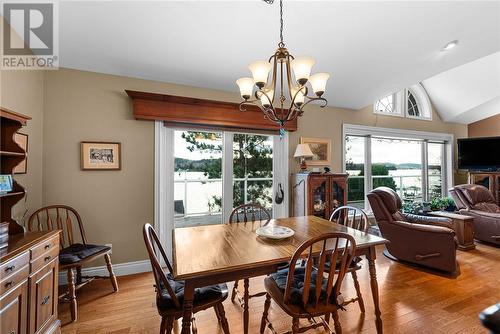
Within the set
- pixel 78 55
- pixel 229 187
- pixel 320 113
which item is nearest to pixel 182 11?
pixel 78 55

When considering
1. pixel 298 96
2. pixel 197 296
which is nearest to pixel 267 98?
pixel 298 96

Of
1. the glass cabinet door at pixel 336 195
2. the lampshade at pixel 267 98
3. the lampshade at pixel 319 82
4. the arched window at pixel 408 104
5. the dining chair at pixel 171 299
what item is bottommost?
the dining chair at pixel 171 299

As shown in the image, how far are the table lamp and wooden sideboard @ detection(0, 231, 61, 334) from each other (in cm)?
289

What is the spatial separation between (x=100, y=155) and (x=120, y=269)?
1.39m

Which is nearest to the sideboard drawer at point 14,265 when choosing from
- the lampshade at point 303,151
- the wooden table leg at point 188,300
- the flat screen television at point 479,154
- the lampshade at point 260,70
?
the wooden table leg at point 188,300

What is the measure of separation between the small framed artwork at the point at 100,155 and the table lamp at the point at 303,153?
2410 millimetres

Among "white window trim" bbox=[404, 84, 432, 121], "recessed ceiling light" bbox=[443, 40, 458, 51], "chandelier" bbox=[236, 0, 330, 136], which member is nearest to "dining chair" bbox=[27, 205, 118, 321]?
"chandelier" bbox=[236, 0, 330, 136]

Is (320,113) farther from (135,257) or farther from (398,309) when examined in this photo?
(135,257)

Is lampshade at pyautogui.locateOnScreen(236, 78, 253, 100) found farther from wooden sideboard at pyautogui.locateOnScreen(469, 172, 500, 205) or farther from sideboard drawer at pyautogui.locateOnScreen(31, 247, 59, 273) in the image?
wooden sideboard at pyautogui.locateOnScreen(469, 172, 500, 205)

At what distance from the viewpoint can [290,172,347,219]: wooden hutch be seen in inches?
130

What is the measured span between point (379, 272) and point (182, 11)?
11.8 ft

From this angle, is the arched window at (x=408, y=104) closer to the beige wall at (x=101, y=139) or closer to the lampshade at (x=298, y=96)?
the lampshade at (x=298, y=96)

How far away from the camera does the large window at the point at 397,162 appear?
445 cm

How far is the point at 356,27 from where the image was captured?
245 cm
